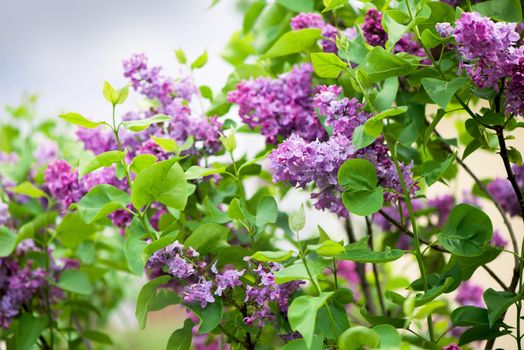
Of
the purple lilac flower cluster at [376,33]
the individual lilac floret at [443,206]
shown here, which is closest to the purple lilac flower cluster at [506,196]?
the individual lilac floret at [443,206]

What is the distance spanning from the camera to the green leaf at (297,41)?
0.71m

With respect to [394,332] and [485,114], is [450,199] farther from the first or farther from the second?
[394,332]

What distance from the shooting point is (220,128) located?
0.76m

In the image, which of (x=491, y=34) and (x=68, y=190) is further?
(x=68, y=190)

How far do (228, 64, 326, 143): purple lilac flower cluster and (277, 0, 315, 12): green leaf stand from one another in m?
0.13

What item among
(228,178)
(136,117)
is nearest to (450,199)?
(228,178)

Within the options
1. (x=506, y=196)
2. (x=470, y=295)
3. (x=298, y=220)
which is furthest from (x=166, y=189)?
(x=470, y=295)

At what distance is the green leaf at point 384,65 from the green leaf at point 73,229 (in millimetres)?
Answer: 446

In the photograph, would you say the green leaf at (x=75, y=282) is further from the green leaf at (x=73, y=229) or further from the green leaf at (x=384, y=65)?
the green leaf at (x=384, y=65)

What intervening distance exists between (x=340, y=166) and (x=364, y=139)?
0.03 metres

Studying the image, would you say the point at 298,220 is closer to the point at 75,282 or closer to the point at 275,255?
the point at 275,255

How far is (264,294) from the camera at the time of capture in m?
0.60

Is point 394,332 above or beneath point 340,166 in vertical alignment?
beneath

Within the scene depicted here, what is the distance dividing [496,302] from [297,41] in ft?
1.13
